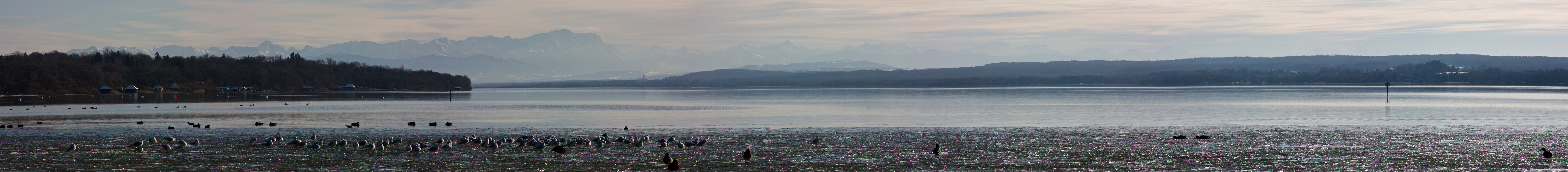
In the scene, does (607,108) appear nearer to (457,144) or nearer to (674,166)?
(457,144)

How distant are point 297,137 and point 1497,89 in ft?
424

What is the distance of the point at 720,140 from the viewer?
22.2 metres

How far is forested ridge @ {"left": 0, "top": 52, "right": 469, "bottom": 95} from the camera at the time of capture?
11319 cm

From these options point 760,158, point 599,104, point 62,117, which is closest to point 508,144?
point 760,158

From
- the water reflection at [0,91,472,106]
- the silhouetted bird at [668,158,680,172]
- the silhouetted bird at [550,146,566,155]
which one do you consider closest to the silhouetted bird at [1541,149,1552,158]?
the silhouetted bird at [668,158,680,172]

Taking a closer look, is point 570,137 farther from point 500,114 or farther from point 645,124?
point 500,114

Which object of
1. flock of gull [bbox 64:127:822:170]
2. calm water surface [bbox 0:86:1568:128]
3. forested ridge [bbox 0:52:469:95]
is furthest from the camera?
forested ridge [bbox 0:52:469:95]

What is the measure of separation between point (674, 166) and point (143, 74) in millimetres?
161013

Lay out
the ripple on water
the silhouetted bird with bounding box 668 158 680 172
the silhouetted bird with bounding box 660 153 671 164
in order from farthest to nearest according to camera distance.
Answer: the ripple on water < the silhouetted bird with bounding box 660 153 671 164 < the silhouetted bird with bounding box 668 158 680 172

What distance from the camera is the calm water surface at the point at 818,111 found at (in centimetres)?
3362

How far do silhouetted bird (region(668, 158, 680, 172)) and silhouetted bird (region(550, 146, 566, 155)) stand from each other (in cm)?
292

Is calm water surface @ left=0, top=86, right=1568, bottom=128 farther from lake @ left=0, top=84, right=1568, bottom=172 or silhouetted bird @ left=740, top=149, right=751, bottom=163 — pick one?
silhouetted bird @ left=740, top=149, right=751, bottom=163

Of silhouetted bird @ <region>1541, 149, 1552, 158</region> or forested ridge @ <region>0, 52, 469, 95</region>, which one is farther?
forested ridge @ <region>0, 52, 469, 95</region>

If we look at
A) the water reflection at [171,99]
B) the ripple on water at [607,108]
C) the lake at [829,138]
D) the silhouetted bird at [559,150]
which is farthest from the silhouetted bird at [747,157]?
the water reflection at [171,99]
